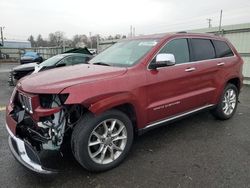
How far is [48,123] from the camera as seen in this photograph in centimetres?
281

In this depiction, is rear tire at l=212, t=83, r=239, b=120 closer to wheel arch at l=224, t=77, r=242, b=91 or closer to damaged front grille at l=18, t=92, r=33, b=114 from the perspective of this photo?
wheel arch at l=224, t=77, r=242, b=91

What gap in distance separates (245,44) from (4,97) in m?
9.66

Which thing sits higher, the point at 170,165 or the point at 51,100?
the point at 51,100

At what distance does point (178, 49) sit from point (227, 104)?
6.44ft

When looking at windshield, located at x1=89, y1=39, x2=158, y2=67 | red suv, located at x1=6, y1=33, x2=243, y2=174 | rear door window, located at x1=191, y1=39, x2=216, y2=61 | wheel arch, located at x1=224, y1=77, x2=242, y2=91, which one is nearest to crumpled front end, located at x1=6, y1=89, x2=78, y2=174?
red suv, located at x1=6, y1=33, x2=243, y2=174

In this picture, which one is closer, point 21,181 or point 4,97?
point 21,181

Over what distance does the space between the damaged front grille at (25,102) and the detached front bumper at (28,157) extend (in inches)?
15.0

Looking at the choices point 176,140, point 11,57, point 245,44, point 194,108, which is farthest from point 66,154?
point 11,57

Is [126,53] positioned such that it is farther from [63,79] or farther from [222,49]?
[222,49]

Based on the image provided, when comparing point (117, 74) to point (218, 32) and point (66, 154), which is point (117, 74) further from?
point (218, 32)

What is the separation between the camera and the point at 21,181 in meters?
2.93

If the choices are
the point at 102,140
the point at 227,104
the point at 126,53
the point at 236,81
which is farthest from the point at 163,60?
the point at 236,81

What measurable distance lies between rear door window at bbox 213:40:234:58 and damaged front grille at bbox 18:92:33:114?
145 inches

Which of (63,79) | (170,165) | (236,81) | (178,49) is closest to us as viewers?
(63,79)
